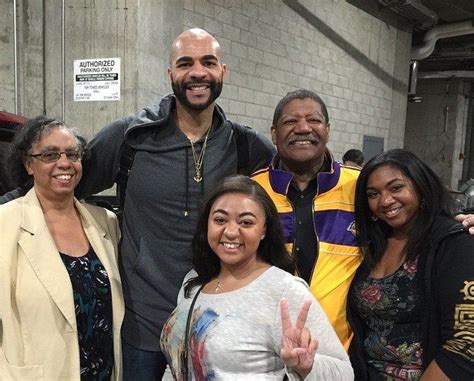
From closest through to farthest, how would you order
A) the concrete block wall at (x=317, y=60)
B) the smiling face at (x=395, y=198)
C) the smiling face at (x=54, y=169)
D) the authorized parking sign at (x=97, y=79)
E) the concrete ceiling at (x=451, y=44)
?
the smiling face at (x=395, y=198) < the smiling face at (x=54, y=169) < the authorized parking sign at (x=97, y=79) < the concrete block wall at (x=317, y=60) < the concrete ceiling at (x=451, y=44)

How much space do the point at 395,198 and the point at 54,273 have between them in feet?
4.09

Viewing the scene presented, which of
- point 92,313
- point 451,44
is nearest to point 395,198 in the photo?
point 92,313

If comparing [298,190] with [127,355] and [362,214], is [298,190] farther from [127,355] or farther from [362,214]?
[127,355]

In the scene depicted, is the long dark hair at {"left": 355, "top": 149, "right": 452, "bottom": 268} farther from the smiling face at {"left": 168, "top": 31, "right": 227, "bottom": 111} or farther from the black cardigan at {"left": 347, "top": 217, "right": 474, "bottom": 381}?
the smiling face at {"left": 168, "top": 31, "right": 227, "bottom": 111}

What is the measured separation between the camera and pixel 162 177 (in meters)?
1.96

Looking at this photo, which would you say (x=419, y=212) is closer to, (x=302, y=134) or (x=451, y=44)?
(x=302, y=134)

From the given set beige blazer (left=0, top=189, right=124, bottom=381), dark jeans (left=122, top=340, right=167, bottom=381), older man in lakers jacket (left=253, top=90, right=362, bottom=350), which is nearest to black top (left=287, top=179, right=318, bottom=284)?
older man in lakers jacket (left=253, top=90, right=362, bottom=350)

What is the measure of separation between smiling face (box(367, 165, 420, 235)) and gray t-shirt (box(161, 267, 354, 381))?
526 millimetres

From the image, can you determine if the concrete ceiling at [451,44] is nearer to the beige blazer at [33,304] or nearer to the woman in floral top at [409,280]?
the woman in floral top at [409,280]

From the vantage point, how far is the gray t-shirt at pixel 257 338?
1.32 m

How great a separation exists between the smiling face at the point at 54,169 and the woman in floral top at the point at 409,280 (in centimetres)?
113

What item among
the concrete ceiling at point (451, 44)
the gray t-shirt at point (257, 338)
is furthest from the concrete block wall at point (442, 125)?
the gray t-shirt at point (257, 338)

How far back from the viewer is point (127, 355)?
1956 mm

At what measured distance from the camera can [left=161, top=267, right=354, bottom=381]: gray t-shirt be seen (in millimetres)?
1318
